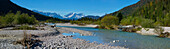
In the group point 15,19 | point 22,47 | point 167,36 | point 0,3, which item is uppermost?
point 0,3

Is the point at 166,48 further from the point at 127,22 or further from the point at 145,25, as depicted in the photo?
the point at 127,22

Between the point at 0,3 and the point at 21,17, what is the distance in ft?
342

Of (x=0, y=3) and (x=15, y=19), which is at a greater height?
(x=0, y=3)

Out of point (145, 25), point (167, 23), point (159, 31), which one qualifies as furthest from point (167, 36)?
point (167, 23)

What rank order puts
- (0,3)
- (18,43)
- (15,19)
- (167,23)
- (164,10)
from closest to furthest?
(18,43), (15,19), (167,23), (164,10), (0,3)

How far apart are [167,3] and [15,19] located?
102132mm

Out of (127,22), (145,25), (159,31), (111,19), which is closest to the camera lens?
(159,31)

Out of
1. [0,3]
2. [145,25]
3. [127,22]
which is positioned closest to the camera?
[145,25]

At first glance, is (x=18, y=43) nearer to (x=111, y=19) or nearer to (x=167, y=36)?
(x=167, y=36)

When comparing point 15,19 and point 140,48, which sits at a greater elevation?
point 15,19

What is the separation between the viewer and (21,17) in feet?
158

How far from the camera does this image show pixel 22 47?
8.95 meters

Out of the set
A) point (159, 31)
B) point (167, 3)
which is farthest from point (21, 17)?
point (167, 3)

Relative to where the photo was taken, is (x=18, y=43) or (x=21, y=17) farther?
(x=21, y=17)
